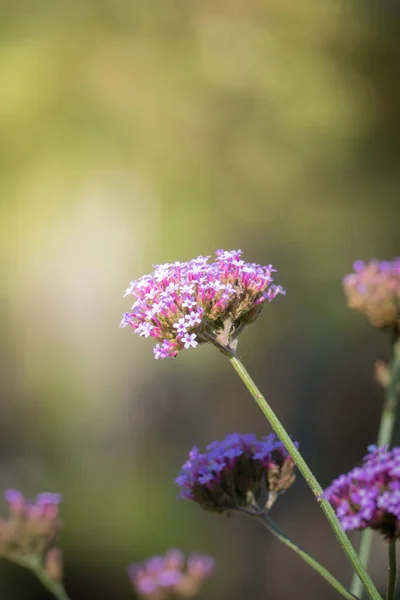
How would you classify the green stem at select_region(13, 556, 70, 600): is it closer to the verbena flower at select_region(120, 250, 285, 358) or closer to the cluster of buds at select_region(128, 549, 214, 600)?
the cluster of buds at select_region(128, 549, 214, 600)

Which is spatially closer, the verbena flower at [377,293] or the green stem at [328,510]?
the green stem at [328,510]

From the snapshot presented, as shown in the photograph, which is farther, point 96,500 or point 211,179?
point 211,179

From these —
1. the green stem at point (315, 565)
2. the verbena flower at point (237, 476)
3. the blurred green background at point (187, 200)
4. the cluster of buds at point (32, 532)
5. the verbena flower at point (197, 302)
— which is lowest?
the green stem at point (315, 565)

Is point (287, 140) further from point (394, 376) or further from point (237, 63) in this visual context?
point (394, 376)

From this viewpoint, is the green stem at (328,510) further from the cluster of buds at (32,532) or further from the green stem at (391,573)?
the cluster of buds at (32,532)

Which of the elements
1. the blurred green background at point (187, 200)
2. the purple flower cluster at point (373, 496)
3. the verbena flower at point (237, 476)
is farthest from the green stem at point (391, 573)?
the blurred green background at point (187, 200)

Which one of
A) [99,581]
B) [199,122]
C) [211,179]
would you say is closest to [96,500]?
[99,581]

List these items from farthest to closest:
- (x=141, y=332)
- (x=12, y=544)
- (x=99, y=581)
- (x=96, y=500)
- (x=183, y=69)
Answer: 1. (x=183, y=69)
2. (x=96, y=500)
3. (x=99, y=581)
4. (x=12, y=544)
5. (x=141, y=332)
